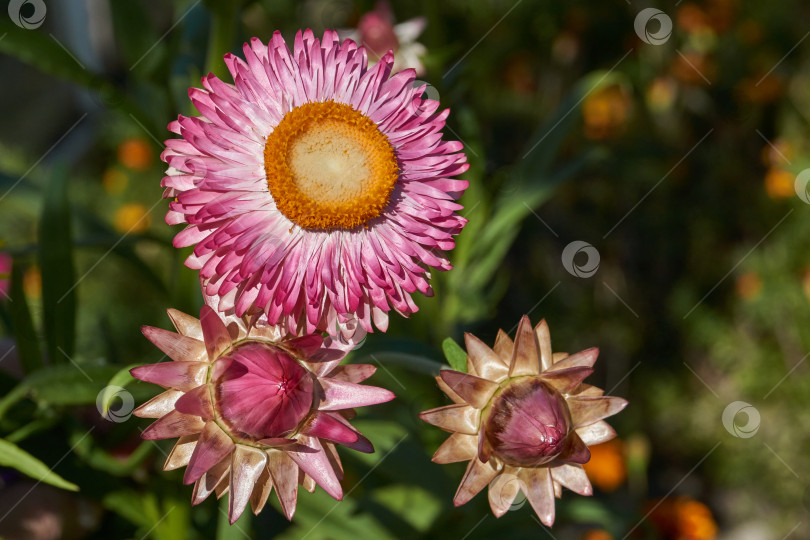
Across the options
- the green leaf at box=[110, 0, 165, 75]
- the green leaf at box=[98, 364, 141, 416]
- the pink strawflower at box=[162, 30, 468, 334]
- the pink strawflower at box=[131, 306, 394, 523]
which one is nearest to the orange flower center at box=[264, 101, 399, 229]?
the pink strawflower at box=[162, 30, 468, 334]

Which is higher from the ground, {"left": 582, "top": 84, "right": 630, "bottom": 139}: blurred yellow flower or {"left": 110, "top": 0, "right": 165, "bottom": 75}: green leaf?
{"left": 582, "top": 84, "right": 630, "bottom": 139}: blurred yellow flower

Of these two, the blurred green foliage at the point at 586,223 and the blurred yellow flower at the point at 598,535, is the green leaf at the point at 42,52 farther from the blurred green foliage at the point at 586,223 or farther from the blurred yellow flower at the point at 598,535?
the blurred yellow flower at the point at 598,535

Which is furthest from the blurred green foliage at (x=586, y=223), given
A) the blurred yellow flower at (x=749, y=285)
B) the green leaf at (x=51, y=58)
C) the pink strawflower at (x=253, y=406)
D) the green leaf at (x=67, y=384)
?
the pink strawflower at (x=253, y=406)

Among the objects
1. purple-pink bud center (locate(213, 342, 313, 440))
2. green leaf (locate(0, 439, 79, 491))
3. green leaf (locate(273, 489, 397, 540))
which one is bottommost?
green leaf (locate(0, 439, 79, 491))

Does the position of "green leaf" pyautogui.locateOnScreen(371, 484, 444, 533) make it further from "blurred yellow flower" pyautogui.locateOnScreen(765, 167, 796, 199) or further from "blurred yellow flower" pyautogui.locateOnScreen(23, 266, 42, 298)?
"blurred yellow flower" pyautogui.locateOnScreen(765, 167, 796, 199)

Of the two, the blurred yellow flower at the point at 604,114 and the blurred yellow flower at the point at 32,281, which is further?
the blurred yellow flower at the point at 604,114

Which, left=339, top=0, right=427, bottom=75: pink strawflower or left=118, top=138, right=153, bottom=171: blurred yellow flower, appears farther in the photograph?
left=118, top=138, right=153, bottom=171: blurred yellow flower

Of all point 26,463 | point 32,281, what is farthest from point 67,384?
point 32,281
